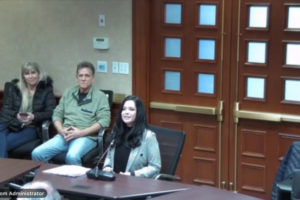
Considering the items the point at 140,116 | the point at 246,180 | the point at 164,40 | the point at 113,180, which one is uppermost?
the point at 164,40

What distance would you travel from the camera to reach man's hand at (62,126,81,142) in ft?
17.0

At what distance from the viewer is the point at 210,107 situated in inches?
208

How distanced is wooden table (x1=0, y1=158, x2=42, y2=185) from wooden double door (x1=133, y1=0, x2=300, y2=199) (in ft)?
5.93

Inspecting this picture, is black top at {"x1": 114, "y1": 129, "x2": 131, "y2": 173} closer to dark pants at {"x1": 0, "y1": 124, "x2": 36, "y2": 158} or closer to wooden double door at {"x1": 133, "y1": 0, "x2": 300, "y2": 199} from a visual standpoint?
wooden double door at {"x1": 133, "y1": 0, "x2": 300, "y2": 199}

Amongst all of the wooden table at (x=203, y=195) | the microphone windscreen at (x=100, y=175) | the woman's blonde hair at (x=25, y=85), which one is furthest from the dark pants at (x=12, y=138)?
the wooden table at (x=203, y=195)

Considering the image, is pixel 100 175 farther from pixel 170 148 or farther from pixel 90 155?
pixel 90 155

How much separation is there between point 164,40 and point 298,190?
268cm

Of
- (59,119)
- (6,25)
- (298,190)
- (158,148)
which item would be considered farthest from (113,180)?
(6,25)

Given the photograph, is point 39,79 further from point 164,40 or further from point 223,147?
point 223,147

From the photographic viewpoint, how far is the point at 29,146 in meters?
5.32

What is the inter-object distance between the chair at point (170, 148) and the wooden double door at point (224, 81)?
3.59ft

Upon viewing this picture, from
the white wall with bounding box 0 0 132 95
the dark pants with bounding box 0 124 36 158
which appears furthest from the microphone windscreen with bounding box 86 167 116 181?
the white wall with bounding box 0 0 132 95

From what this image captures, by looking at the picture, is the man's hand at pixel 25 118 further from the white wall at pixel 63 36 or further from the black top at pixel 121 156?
the black top at pixel 121 156

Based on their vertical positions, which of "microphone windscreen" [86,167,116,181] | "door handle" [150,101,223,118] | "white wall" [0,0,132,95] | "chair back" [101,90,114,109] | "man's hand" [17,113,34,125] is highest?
"white wall" [0,0,132,95]
